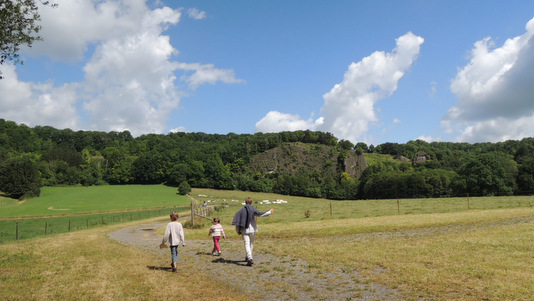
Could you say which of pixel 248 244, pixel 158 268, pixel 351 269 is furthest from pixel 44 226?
pixel 351 269

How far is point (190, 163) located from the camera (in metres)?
121

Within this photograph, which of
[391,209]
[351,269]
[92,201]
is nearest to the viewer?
[351,269]

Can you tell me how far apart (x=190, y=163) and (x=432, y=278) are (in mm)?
117152

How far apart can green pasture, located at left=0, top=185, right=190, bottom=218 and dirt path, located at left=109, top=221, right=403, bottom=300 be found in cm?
6517

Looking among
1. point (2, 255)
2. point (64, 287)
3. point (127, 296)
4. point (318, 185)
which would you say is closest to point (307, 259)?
point (127, 296)

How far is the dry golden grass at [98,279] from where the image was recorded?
8.12 meters

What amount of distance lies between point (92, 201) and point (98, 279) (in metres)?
85.2

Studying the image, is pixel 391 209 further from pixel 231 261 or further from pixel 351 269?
pixel 351 269

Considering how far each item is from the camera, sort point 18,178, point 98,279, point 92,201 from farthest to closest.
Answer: point 92,201
point 18,178
point 98,279

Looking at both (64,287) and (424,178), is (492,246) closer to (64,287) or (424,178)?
(64,287)

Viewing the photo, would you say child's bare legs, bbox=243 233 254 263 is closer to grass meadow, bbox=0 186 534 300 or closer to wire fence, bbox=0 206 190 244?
grass meadow, bbox=0 186 534 300

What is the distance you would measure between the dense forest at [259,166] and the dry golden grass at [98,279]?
266 ft

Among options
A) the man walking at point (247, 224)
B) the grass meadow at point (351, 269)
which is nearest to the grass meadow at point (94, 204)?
the grass meadow at point (351, 269)

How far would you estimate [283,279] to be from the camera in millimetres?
9391
